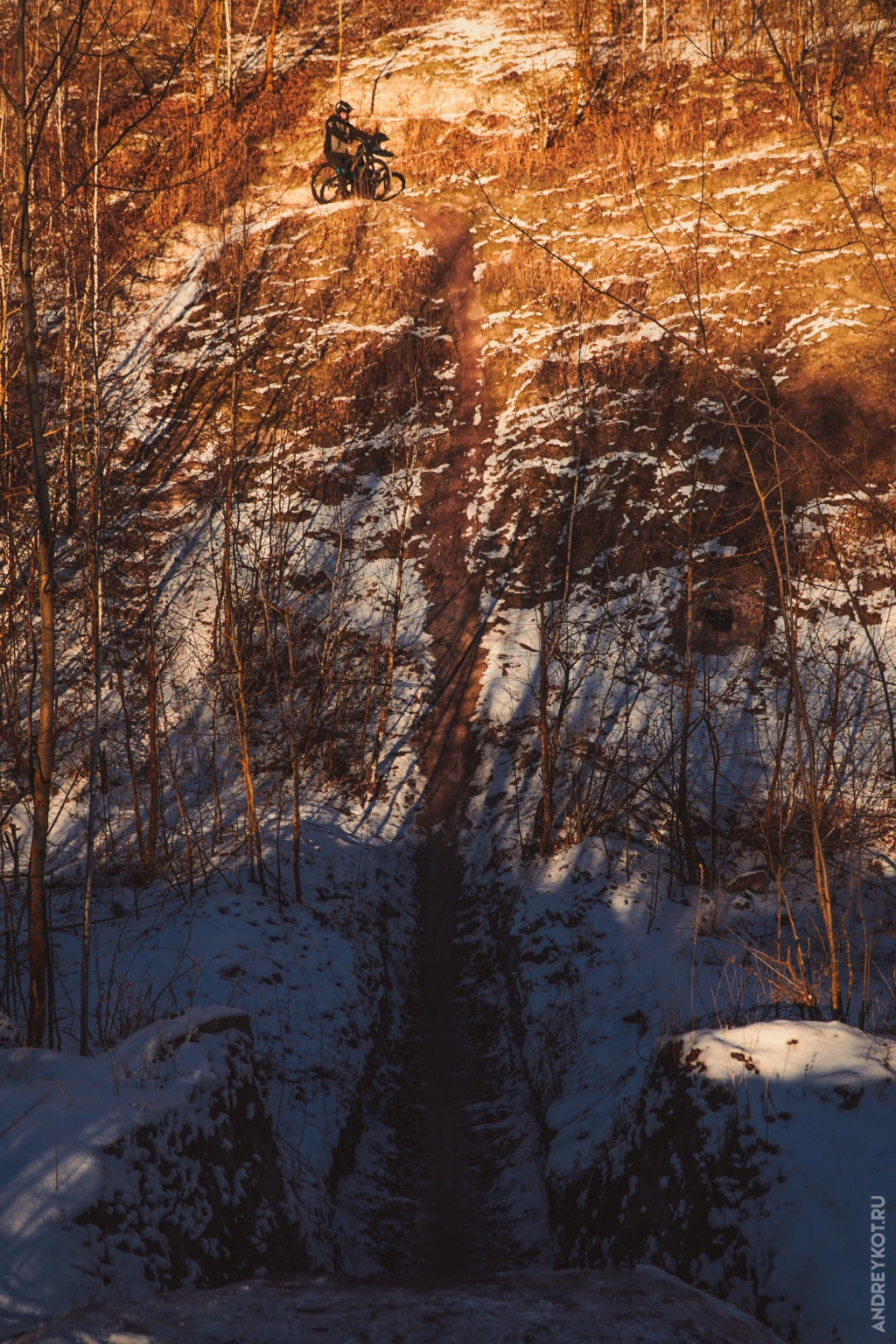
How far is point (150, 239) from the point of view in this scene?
2567cm

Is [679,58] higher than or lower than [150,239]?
higher

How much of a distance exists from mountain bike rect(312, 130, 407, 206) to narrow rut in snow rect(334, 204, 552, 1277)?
1801 centimetres

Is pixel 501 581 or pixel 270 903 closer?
pixel 270 903

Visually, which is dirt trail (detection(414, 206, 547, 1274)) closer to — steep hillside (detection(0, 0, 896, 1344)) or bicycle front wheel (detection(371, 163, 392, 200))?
steep hillside (detection(0, 0, 896, 1344))

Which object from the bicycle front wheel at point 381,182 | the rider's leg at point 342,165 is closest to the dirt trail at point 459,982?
the rider's leg at point 342,165

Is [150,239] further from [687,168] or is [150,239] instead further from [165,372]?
[687,168]

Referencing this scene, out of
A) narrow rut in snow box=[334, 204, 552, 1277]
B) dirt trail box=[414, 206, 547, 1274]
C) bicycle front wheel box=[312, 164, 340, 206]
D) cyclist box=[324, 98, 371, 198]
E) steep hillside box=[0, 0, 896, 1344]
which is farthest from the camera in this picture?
bicycle front wheel box=[312, 164, 340, 206]

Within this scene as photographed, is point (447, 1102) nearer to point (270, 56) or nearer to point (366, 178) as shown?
point (366, 178)

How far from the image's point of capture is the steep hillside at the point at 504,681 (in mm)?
4680

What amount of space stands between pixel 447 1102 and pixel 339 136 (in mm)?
25100

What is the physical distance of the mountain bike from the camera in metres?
24.4

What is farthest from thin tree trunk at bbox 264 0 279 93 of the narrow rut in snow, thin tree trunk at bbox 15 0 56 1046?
thin tree trunk at bbox 15 0 56 1046

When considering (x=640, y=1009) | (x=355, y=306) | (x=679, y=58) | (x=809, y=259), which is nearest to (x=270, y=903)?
(x=640, y=1009)

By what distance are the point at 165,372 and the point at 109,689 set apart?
10998 millimetres
